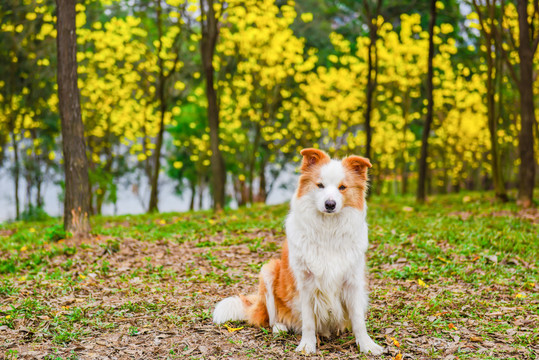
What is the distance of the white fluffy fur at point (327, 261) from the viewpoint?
4152 millimetres

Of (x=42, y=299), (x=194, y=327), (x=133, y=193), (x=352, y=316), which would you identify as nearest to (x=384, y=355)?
(x=352, y=316)

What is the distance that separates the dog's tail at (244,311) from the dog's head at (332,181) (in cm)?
149

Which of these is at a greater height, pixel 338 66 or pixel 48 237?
pixel 338 66

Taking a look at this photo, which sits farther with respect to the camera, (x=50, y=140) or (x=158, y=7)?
(x=50, y=140)

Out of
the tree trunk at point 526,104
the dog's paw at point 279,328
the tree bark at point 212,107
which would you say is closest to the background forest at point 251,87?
the tree bark at point 212,107

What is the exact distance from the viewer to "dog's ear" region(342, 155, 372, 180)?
13.5ft

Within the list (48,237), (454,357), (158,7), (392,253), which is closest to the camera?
(454,357)

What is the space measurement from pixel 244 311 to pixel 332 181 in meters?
2.02

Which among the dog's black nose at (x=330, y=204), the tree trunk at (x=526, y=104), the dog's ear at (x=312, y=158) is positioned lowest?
the dog's black nose at (x=330, y=204)

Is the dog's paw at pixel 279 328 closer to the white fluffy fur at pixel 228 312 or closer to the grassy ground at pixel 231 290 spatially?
the grassy ground at pixel 231 290

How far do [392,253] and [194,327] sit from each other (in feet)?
13.0

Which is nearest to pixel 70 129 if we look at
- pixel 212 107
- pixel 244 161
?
pixel 212 107

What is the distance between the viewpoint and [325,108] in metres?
21.9

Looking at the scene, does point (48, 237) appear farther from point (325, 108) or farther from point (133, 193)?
point (133, 193)
